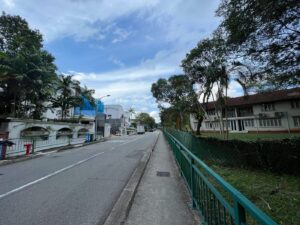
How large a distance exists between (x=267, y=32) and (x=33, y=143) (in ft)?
52.3

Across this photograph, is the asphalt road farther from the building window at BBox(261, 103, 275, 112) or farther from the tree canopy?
the building window at BBox(261, 103, 275, 112)

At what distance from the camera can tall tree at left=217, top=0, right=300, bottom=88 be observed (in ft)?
21.9

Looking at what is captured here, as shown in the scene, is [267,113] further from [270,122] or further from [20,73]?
[20,73]

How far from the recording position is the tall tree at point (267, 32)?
668cm

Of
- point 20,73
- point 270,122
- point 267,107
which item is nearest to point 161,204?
point 20,73

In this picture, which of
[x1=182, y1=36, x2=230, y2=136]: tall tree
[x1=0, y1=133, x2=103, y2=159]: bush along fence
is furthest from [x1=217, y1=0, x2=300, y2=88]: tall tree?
[x1=0, y1=133, x2=103, y2=159]: bush along fence

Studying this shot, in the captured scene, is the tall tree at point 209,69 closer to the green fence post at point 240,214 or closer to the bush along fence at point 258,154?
the bush along fence at point 258,154

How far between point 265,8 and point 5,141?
1422 cm

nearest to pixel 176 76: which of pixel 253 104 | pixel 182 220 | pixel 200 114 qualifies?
pixel 200 114

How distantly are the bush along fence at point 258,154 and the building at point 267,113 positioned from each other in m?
20.5

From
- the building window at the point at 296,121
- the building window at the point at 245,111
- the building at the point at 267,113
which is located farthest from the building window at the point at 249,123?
the building window at the point at 296,121

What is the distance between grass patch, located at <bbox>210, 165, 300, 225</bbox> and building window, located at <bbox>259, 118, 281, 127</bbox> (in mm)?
34117

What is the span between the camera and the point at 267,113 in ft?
123

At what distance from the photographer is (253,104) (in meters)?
39.8
